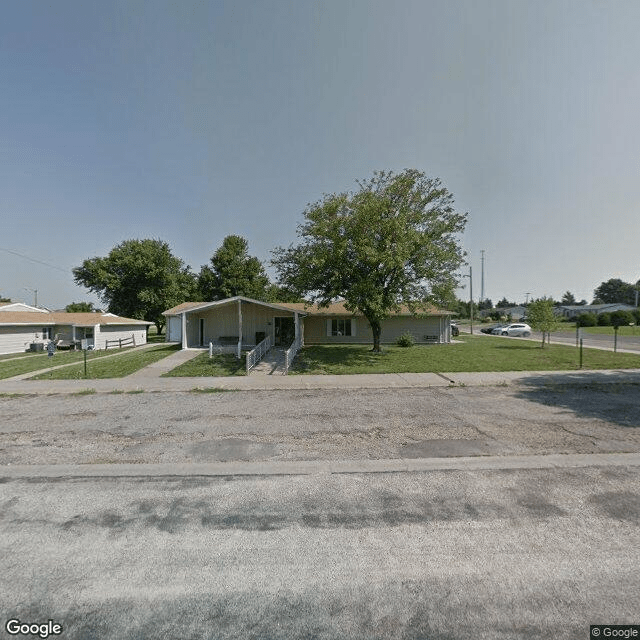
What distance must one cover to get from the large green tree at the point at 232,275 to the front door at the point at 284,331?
20.2 metres

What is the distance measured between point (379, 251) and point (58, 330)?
2826 centimetres

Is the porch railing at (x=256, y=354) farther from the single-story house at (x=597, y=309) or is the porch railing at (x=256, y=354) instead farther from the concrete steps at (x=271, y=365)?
the single-story house at (x=597, y=309)

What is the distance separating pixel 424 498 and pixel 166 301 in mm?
41307

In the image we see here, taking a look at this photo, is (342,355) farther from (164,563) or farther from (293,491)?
(164,563)

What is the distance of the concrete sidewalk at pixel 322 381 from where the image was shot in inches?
435

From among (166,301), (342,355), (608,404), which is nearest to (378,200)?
(342,355)

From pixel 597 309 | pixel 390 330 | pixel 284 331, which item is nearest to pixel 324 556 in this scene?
pixel 284 331

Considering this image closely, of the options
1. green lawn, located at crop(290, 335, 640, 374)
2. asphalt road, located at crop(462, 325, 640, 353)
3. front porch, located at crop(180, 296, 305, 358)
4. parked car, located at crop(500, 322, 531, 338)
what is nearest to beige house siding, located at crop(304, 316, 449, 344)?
front porch, located at crop(180, 296, 305, 358)

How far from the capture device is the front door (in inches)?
870

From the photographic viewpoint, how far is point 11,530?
11.6 ft

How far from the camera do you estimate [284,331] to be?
72.8 feet

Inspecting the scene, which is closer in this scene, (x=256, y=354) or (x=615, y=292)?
(x=256, y=354)

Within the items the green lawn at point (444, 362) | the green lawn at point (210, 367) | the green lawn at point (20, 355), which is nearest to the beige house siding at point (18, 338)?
the green lawn at point (20, 355)

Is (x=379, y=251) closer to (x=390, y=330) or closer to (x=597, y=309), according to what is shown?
(x=390, y=330)
